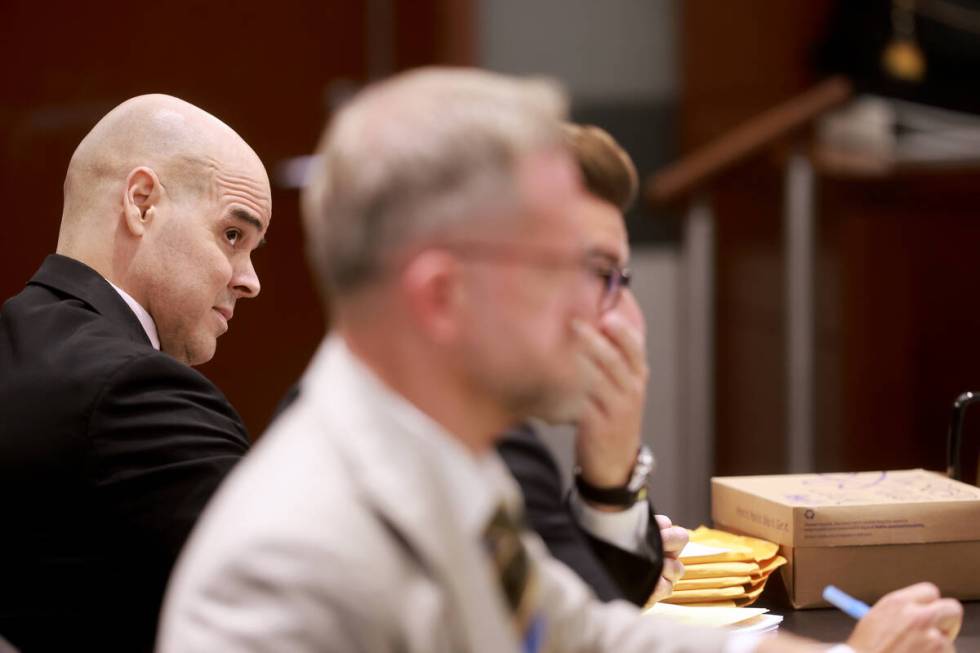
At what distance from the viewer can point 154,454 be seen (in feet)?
5.73

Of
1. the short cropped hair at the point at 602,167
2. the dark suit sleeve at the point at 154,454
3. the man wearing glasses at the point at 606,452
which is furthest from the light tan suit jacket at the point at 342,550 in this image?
the dark suit sleeve at the point at 154,454

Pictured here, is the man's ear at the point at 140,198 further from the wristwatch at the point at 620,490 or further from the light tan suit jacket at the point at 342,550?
the light tan suit jacket at the point at 342,550

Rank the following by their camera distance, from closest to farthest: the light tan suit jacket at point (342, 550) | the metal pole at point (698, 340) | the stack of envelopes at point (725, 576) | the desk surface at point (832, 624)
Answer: the light tan suit jacket at point (342, 550) < the desk surface at point (832, 624) < the stack of envelopes at point (725, 576) < the metal pole at point (698, 340)

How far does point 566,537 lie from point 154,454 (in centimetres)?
58

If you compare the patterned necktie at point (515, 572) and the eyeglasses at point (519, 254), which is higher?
the eyeglasses at point (519, 254)

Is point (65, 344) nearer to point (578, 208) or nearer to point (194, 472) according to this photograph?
point (194, 472)

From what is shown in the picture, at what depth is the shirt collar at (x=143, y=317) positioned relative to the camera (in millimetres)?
2072

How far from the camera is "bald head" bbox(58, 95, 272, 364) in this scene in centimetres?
207

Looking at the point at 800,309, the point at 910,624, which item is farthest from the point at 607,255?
the point at 800,309

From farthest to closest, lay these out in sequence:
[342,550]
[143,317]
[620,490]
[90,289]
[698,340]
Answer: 1. [698,340]
2. [143,317]
3. [90,289]
4. [620,490]
5. [342,550]

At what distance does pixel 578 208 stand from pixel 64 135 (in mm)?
3122

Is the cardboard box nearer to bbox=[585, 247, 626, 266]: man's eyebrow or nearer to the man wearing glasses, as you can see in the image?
the man wearing glasses

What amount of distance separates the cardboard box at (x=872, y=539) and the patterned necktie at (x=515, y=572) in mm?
893

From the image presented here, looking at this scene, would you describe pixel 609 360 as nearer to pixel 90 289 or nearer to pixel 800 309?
pixel 90 289
